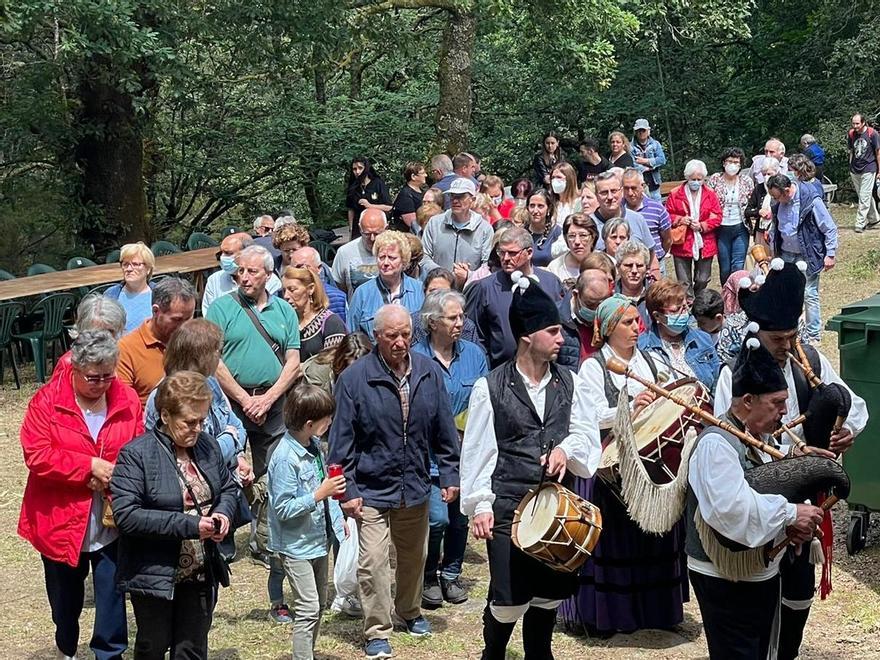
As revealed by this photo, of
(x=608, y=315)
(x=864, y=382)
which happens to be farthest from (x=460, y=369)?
(x=864, y=382)

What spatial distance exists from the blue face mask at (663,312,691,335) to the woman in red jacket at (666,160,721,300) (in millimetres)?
6870

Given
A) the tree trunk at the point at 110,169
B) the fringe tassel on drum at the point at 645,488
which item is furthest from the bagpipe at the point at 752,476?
the tree trunk at the point at 110,169

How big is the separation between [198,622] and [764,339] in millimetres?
2666

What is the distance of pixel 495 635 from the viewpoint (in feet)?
19.9

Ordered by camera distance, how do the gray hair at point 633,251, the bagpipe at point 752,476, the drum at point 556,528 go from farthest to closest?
the gray hair at point 633,251
the drum at point 556,528
the bagpipe at point 752,476

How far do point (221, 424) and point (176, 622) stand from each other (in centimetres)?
113

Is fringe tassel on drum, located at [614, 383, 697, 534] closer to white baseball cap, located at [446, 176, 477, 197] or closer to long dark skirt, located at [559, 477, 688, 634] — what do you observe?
long dark skirt, located at [559, 477, 688, 634]

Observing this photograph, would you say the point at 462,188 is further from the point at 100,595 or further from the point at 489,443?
the point at 100,595

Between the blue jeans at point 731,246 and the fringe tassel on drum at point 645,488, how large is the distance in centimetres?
853

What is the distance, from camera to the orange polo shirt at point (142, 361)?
7.02 m

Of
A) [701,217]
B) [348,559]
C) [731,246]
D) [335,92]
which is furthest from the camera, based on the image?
[335,92]

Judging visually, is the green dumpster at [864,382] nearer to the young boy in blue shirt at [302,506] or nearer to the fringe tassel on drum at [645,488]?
the fringe tassel on drum at [645,488]

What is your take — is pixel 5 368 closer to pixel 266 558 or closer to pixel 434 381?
pixel 266 558

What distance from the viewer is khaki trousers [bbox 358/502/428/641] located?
22.3 ft
